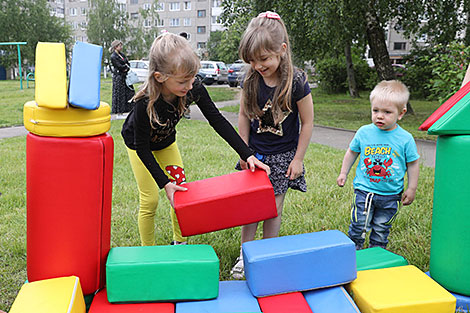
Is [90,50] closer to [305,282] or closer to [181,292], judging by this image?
[181,292]

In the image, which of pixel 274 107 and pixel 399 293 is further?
pixel 274 107

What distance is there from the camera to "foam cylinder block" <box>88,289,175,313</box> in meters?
1.99

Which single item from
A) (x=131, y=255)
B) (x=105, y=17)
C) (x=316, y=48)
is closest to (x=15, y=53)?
(x=105, y=17)

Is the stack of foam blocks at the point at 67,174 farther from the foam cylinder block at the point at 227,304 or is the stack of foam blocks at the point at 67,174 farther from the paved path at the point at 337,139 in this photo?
the paved path at the point at 337,139

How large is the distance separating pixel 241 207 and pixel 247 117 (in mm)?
656

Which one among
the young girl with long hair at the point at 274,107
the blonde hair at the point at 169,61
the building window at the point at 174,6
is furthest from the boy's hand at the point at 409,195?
the building window at the point at 174,6

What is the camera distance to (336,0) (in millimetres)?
8117

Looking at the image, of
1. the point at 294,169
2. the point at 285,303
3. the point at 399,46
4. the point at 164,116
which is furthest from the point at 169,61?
the point at 399,46

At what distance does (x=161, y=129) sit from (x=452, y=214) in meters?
1.58

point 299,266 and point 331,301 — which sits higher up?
point 299,266

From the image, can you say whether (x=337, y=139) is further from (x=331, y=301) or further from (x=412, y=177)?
(x=331, y=301)

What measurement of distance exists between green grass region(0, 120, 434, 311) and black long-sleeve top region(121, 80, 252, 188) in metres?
0.85

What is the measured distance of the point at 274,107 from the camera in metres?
2.50

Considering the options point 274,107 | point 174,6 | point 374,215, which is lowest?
point 374,215
